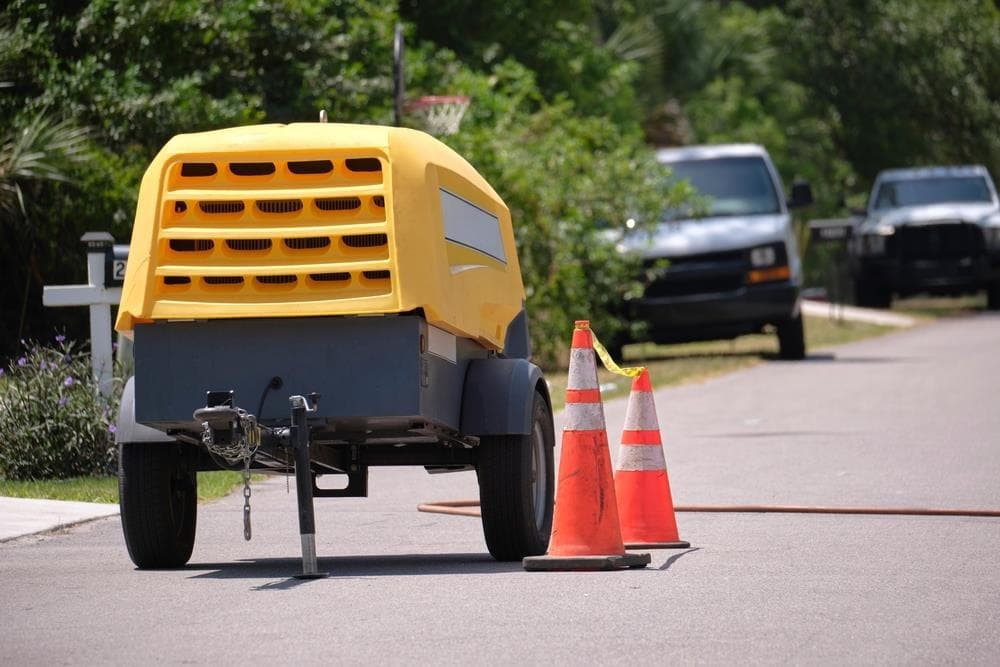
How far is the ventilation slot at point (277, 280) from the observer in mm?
8891

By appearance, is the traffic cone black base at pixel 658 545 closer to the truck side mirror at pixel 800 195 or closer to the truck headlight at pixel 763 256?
the truck headlight at pixel 763 256

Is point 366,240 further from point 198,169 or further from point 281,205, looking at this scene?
point 198,169

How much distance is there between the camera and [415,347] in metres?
8.77

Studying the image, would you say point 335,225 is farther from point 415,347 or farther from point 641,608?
point 641,608

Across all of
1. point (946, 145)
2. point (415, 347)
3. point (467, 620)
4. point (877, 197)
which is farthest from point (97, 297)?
point (946, 145)

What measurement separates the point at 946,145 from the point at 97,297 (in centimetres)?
3075

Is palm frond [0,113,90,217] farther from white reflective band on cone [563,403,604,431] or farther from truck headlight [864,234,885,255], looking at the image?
truck headlight [864,234,885,255]

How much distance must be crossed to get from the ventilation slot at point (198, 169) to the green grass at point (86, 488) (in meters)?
3.88

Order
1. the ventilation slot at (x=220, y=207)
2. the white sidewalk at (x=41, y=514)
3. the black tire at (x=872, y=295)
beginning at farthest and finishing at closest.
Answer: the black tire at (x=872, y=295), the white sidewalk at (x=41, y=514), the ventilation slot at (x=220, y=207)

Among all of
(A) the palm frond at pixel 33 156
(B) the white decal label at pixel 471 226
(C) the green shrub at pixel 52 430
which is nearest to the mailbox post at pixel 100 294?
(C) the green shrub at pixel 52 430

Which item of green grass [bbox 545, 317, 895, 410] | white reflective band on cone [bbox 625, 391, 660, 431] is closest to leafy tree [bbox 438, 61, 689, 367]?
green grass [bbox 545, 317, 895, 410]

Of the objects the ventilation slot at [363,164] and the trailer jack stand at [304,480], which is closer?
the trailer jack stand at [304,480]

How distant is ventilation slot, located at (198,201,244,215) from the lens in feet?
29.5

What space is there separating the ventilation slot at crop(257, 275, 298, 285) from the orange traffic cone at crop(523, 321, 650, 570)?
1232 mm
